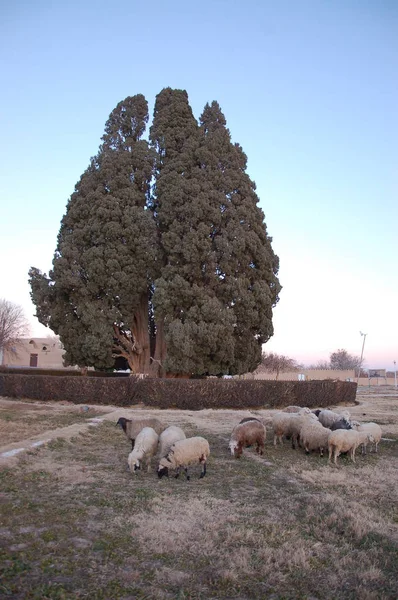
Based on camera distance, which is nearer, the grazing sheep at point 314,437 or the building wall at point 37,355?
the grazing sheep at point 314,437

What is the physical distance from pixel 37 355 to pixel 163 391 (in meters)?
53.5

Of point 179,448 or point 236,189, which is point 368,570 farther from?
point 236,189

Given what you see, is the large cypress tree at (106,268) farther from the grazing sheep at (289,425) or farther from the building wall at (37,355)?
the building wall at (37,355)

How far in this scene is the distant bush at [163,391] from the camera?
22875 millimetres

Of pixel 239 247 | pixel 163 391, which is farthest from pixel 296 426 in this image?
pixel 239 247

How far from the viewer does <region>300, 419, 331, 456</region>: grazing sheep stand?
38.8ft

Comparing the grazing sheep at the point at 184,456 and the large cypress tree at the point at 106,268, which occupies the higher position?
the large cypress tree at the point at 106,268

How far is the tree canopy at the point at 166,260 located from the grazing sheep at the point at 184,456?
14.1 m

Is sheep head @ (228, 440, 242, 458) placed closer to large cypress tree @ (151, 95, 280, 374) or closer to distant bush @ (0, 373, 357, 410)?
distant bush @ (0, 373, 357, 410)

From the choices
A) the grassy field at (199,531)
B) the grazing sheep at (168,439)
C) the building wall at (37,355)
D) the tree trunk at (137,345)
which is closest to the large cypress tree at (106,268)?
the tree trunk at (137,345)

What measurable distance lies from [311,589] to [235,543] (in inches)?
49.8

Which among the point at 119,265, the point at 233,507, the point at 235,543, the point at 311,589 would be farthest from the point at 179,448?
the point at 119,265

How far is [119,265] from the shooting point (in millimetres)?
26219

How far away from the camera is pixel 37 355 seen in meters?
71.4
